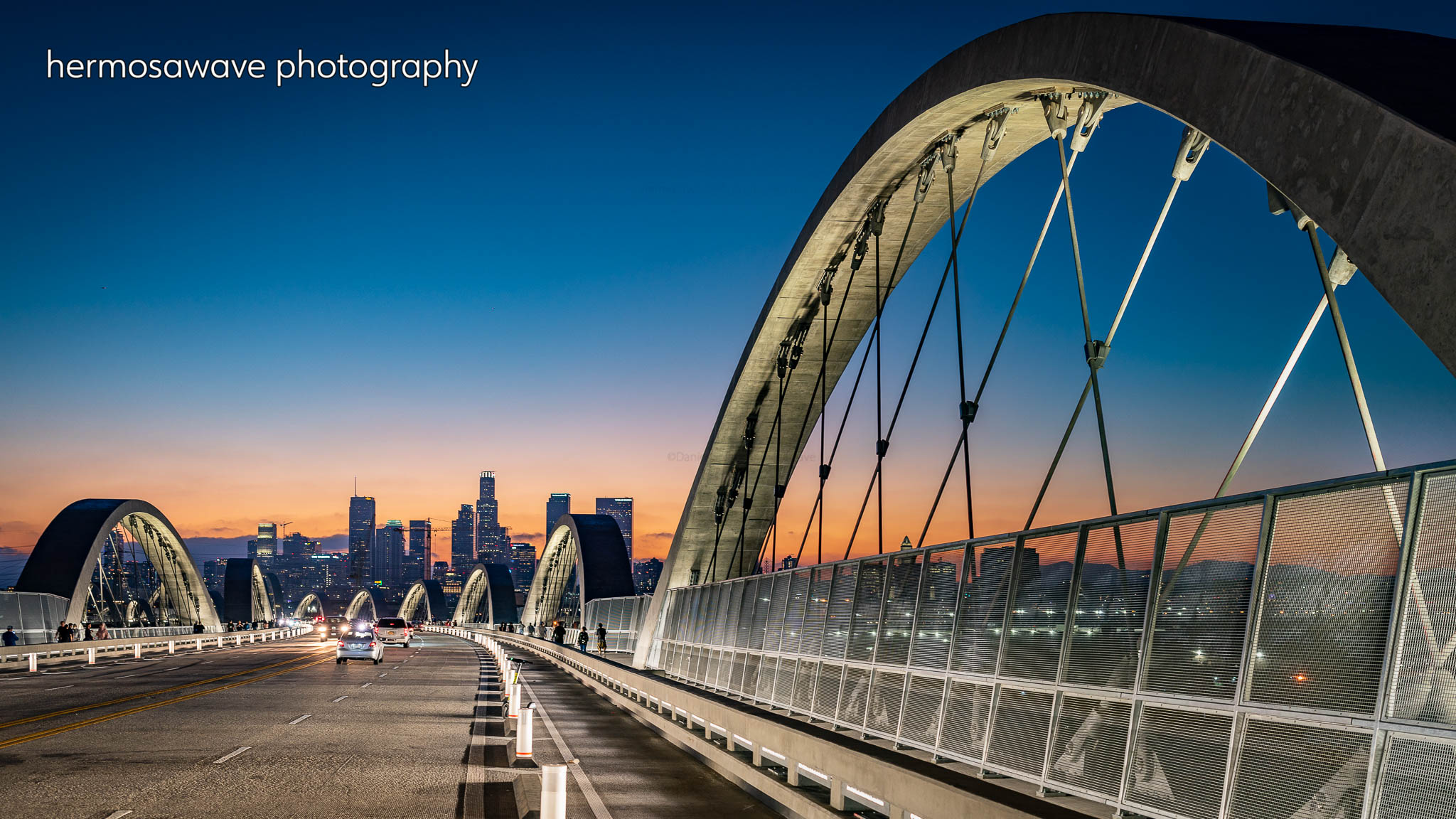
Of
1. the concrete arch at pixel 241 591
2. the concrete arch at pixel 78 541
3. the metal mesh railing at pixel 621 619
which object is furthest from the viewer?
the concrete arch at pixel 241 591

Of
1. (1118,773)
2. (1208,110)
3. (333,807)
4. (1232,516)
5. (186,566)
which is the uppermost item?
(1208,110)

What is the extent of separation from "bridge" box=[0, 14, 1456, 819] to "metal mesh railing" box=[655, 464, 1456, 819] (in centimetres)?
2

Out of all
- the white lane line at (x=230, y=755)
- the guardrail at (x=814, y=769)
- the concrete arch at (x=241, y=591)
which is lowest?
the concrete arch at (x=241, y=591)

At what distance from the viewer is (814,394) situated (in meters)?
33.2

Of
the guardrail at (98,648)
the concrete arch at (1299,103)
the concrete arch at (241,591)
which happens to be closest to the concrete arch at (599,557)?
the guardrail at (98,648)

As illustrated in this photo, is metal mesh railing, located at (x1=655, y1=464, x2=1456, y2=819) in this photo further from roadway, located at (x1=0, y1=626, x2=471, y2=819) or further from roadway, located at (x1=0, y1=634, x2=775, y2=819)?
roadway, located at (x1=0, y1=626, x2=471, y2=819)

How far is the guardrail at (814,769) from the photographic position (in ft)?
26.6

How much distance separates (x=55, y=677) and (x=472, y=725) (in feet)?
68.9

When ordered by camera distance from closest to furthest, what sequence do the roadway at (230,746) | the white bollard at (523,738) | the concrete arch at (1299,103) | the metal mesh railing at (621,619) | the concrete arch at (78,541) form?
the concrete arch at (1299,103) → the roadway at (230,746) → the white bollard at (523,738) → the metal mesh railing at (621,619) → the concrete arch at (78,541)

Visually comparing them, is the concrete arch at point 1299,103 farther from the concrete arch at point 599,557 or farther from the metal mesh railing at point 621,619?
the concrete arch at point 599,557

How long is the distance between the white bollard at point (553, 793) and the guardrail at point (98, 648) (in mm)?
39148

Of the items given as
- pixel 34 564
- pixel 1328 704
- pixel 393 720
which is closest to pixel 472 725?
pixel 393 720

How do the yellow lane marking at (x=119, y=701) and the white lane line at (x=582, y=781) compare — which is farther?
the yellow lane marking at (x=119, y=701)

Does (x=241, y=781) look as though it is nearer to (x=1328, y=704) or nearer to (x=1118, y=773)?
(x=1118, y=773)
